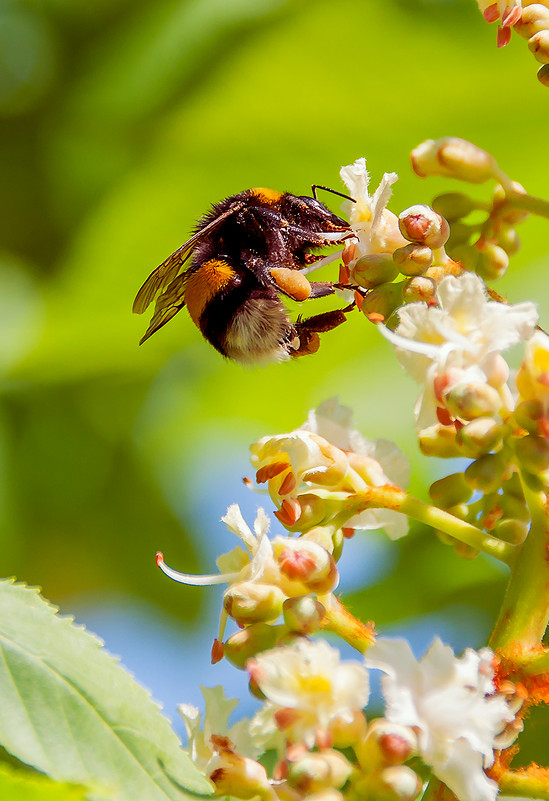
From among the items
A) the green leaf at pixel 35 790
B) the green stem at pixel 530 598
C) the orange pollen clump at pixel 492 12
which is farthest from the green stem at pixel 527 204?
the green leaf at pixel 35 790

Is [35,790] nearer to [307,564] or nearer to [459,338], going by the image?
[307,564]

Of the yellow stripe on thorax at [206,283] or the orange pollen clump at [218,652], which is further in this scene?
the yellow stripe on thorax at [206,283]

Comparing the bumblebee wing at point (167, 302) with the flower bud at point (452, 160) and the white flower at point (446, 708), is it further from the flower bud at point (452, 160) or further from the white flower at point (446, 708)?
the white flower at point (446, 708)

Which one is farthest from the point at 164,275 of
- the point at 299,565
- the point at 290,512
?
the point at 299,565

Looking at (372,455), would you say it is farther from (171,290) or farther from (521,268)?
(521,268)

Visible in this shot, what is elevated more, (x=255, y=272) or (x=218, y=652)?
(x=255, y=272)

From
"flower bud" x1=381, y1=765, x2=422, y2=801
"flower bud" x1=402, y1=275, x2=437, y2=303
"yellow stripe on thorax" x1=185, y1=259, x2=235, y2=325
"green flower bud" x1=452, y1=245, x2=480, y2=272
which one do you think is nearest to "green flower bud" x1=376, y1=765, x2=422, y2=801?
"flower bud" x1=381, y1=765, x2=422, y2=801

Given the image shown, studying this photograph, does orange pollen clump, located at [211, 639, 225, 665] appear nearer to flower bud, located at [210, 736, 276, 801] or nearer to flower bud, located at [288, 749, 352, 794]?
flower bud, located at [210, 736, 276, 801]
